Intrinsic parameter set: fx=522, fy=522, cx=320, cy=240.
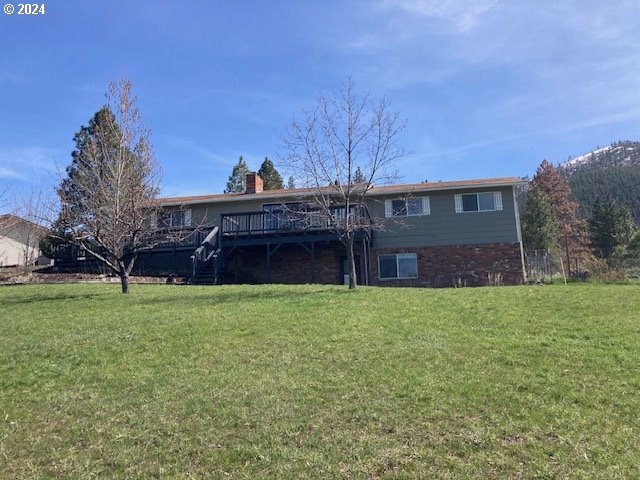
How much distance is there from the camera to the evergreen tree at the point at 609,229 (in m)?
37.3

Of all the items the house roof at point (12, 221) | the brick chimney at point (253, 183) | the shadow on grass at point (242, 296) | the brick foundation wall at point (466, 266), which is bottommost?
the shadow on grass at point (242, 296)

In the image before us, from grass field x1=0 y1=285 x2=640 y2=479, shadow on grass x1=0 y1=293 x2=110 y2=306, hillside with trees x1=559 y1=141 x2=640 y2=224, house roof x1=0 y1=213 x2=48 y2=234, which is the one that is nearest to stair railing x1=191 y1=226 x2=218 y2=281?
shadow on grass x1=0 y1=293 x2=110 y2=306

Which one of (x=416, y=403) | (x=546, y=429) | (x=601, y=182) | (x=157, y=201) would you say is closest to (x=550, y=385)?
(x=546, y=429)

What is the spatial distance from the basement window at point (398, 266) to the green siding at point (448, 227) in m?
0.45

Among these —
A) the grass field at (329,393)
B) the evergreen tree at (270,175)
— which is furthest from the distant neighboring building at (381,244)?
the evergreen tree at (270,175)

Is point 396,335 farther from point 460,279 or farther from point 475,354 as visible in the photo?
point 460,279

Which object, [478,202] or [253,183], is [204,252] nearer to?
[253,183]

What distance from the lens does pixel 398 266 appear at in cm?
2123

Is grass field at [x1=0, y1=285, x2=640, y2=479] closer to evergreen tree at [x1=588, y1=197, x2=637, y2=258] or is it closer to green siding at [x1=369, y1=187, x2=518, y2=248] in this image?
green siding at [x1=369, y1=187, x2=518, y2=248]

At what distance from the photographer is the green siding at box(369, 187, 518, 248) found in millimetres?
20578

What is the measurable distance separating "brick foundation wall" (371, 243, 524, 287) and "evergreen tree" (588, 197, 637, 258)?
21404mm

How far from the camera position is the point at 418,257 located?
21031mm

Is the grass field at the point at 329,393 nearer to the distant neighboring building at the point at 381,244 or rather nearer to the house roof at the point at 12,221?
the distant neighboring building at the point at 381,244

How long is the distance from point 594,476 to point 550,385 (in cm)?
A: 184
